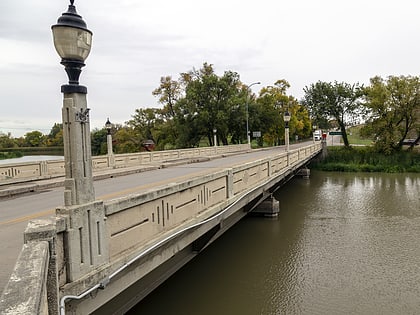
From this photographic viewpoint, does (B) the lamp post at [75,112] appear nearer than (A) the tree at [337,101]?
Yes

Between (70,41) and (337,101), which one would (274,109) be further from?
(70,41)

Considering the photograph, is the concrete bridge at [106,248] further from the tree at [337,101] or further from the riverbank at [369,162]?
the tree at [337,101]

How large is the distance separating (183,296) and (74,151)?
5.84 metres

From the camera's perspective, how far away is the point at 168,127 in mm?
54594

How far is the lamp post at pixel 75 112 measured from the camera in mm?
3852

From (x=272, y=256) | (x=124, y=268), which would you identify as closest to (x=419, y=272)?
(x=272, y=256)

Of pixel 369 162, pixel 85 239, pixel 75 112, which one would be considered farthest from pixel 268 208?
pixel 369 162

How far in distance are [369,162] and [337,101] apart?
13101mm

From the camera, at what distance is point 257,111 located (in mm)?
49531

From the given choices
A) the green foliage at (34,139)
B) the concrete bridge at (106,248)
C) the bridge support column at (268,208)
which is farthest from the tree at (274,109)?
the green foliage at (34,139)

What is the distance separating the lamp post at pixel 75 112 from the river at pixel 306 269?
465 cm

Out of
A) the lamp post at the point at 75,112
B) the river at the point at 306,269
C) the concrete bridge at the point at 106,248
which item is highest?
the lamp post at the point at 75,112

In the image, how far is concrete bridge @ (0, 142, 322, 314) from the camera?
291 centimetres

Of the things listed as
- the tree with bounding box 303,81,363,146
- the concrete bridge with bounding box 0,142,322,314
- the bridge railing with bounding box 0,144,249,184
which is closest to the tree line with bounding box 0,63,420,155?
the tree with bounding box 303,81,363,146
